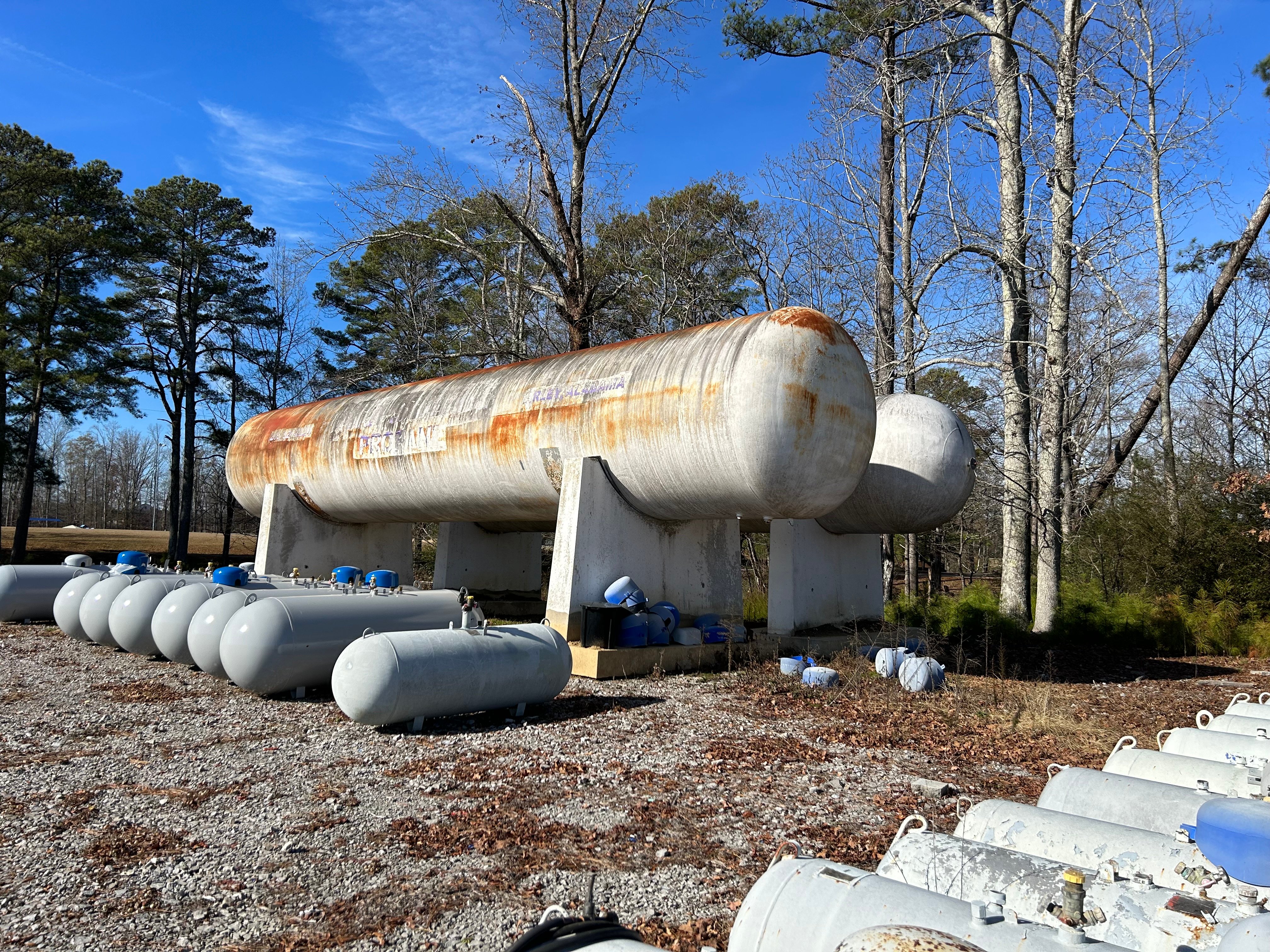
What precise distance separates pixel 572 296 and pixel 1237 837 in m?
16.6

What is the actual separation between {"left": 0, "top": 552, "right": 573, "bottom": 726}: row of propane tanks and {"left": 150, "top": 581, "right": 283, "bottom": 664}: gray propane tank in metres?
0.01

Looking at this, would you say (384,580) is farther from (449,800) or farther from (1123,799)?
(1123,799)

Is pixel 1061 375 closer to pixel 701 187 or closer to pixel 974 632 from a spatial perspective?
pixel 974 632

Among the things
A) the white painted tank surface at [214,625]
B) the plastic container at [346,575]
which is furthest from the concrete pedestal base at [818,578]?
the white painted tank surface at [214,625]

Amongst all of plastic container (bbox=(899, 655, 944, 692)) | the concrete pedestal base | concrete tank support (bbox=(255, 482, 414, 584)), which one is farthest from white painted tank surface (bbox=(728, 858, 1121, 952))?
concrete tank support (bbox=(255, 482, 414, 584))

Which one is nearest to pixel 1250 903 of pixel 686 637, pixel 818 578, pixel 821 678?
pixel 821 678

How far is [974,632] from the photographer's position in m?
13.5

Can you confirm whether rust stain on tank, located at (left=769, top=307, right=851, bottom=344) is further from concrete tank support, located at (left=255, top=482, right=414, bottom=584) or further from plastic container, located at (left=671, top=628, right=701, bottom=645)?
concrete tank support, located at (left=255, top=482, right=414, bottom=584)

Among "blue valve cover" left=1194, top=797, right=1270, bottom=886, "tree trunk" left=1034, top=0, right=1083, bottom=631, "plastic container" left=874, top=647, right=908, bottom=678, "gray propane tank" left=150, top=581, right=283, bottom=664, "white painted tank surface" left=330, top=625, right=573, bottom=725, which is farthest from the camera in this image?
"tree trunk" left=1034, top=0, right=1083, bottom=631

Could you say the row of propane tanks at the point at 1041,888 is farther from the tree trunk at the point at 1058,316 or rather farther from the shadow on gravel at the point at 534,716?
the tree trunk at the point at 1058,316

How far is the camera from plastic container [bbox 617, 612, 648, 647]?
387 inches

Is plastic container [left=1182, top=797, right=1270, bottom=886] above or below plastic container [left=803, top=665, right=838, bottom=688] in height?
above

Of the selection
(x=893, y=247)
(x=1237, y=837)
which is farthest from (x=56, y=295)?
(x=1237, y=837)

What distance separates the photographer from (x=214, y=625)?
333 inches
